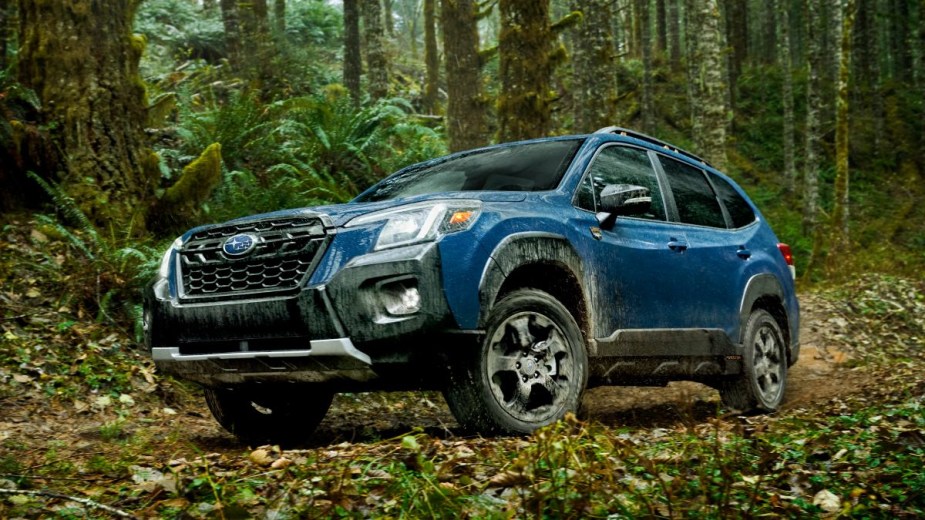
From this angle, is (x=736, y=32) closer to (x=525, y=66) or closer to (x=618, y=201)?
(x=525, y=66)

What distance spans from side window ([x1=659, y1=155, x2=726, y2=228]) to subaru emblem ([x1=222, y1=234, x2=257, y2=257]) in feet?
10.7

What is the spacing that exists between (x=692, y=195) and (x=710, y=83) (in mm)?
7313

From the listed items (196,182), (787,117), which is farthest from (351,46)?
(787,117)

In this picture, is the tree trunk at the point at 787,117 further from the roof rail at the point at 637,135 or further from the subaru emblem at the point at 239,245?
the subaru emblem at the point at 239,245

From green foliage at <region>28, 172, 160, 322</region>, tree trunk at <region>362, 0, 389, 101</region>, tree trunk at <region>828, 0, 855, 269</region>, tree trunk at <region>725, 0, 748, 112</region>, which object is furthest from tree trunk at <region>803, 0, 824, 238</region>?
green foliage at <region>28, 172, 160, 322</region>

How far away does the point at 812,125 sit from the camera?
65.8ft

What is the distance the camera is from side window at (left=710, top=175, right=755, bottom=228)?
724cm

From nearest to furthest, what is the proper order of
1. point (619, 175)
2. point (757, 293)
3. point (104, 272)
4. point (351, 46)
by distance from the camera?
point (619, 175), point (757, 293), point (104, 272), point (351, 46)

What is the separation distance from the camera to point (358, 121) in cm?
1170

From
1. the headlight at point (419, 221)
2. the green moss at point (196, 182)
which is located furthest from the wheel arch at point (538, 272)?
the green moss at point (196, 182)

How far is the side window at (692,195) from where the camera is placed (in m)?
6.53

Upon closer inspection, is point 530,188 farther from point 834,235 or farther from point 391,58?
point 391,58

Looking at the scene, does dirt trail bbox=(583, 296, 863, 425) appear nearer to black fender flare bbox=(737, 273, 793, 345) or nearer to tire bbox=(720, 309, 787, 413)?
tire bbox=(720, 309, 787, 413)

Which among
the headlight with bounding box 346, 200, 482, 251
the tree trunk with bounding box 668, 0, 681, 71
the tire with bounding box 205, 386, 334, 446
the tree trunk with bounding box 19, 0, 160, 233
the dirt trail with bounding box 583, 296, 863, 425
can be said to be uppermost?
Answer: the tree trunk with bounding box 668, 0, 681, 71
